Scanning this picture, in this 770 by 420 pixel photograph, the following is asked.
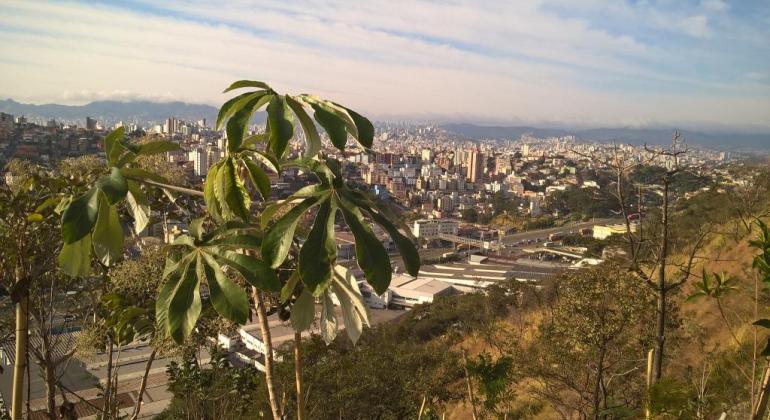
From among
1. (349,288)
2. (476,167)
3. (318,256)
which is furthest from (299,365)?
(476,167)

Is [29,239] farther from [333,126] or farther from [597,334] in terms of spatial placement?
[597,334]

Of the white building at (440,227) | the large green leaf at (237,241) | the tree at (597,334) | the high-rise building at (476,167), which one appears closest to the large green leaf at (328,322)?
the large green leaf at (237,241)

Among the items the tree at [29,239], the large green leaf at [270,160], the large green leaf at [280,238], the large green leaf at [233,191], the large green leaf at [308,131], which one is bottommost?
the tree at [29,239]

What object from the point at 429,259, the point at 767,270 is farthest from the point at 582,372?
the point at 429,259

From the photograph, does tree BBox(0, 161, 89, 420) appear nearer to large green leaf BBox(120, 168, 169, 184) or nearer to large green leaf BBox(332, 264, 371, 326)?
large green leaf BBox(120, 168, 169, 184)

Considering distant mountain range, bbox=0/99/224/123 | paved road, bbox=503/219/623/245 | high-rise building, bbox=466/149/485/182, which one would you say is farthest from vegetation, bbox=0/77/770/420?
distant mountain range, bbox=0/99/224/123

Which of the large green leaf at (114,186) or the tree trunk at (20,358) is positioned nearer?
the large green leaf at (114,186)

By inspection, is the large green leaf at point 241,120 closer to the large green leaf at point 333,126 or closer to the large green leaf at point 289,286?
the large green leaf at point 333,126
